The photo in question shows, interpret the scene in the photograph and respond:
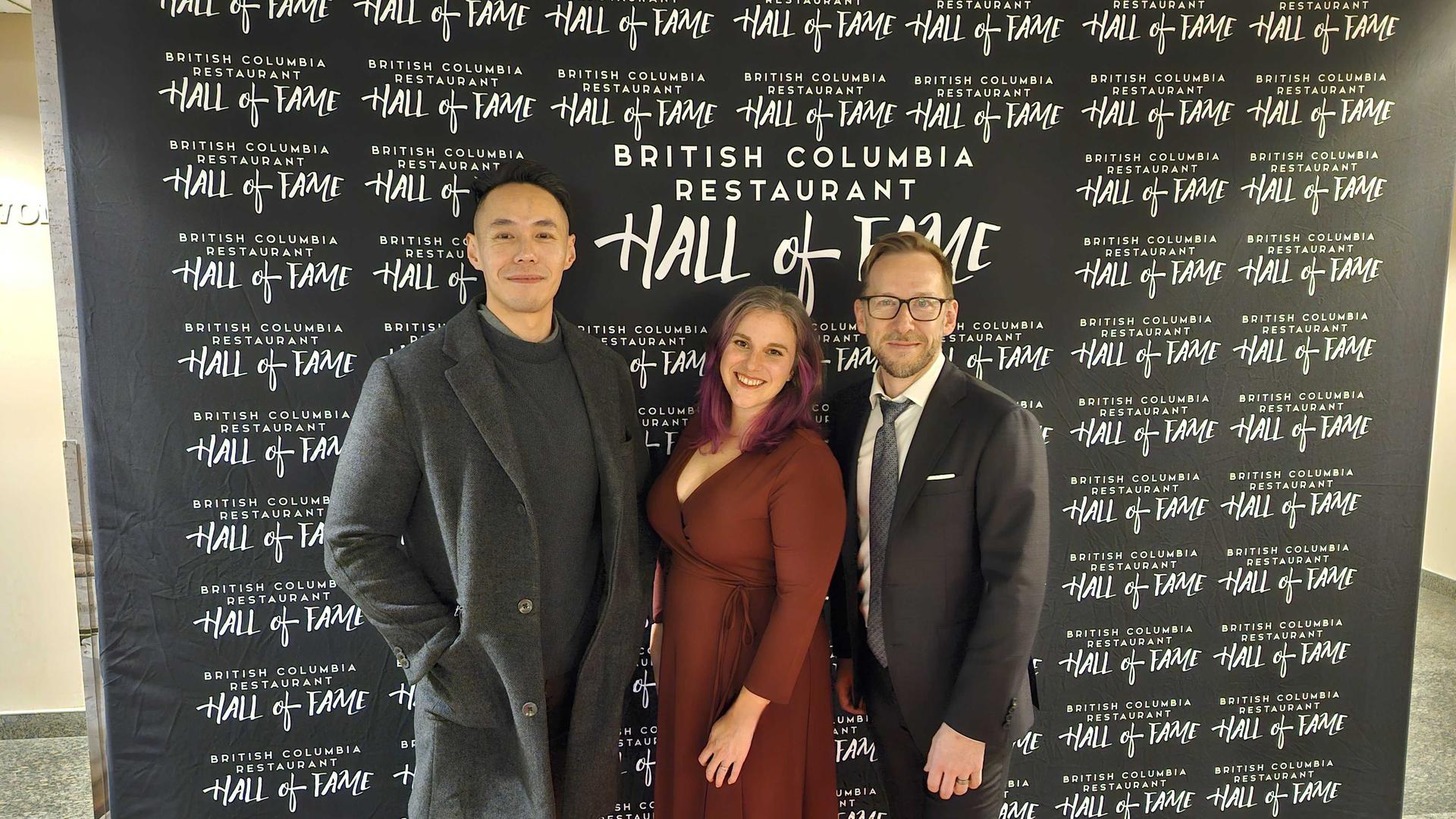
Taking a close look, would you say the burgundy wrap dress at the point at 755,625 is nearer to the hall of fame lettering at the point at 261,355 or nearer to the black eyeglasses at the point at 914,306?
the black eyeglasses at the point at 914,306

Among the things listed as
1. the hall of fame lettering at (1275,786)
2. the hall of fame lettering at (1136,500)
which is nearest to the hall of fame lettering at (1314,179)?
the hall of fame lettering at (1136,500)

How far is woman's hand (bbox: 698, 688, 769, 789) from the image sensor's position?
1.67 m

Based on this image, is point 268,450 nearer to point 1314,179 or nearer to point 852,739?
point 852,739

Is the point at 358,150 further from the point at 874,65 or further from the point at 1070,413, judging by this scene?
the point at 1070,413

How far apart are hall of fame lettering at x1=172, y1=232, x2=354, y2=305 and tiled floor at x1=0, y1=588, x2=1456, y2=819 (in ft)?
6.72

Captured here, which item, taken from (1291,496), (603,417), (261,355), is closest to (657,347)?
(603,417)

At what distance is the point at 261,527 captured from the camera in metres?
2.06

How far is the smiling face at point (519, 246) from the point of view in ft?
5.46

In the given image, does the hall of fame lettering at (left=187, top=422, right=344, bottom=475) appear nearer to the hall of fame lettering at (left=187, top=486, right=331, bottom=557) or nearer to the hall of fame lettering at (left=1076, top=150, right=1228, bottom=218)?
the hall of fame lettering at (left=187, top=486, right=331, bottom=557)

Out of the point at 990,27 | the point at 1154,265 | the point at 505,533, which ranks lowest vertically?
the point at 505,533

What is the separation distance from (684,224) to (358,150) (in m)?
0.85

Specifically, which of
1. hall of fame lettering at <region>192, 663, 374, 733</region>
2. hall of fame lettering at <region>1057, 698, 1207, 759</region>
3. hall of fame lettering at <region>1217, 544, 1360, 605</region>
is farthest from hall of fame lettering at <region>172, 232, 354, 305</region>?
hall of fame lettering at <region>1217, 544, 1360, 605</region>

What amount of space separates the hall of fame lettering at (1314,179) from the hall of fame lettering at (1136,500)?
2.70 ft

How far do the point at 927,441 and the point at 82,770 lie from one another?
3.36 metres
